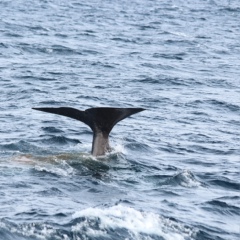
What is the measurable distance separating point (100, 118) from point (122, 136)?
386cm

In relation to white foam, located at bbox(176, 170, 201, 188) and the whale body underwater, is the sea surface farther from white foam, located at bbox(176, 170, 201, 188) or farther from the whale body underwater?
the whale body underwater

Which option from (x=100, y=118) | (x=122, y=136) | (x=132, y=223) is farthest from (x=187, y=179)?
(x=122, y=136)

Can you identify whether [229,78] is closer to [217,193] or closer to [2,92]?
[2,92]

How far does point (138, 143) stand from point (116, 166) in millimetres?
2912

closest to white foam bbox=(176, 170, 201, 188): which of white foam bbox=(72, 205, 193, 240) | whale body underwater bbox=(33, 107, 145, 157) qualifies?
whale body underwater bbox=(33, 107, 145, 157)

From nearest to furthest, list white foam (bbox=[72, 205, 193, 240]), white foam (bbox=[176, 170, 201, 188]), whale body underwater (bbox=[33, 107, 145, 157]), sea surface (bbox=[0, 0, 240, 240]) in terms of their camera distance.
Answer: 1. white foam (bbox=[72, 205, 193, 240])
2. sea surface (bbox=[0, 0, 240, 240])
3. white foam (bbox=[176, 170, 201, 188])
4. whale body underwater (bbox=[33, 107, 145, 157])

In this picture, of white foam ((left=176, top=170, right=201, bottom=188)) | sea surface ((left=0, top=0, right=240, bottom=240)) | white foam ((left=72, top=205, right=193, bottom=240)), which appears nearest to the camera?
white foam ((left=72, top=205, right=193, bottom=240))

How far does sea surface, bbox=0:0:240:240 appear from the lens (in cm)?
1515

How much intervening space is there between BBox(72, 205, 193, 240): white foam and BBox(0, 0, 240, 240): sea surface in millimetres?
20

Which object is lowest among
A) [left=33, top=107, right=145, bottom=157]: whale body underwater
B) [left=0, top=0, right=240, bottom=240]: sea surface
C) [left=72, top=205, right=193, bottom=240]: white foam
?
[left=0, top=0, right=240, bottom=240]: sea surface

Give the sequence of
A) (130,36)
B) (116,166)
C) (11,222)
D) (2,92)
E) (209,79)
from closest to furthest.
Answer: (11,222), (116,166), (2,92), (209,79), (130,36)

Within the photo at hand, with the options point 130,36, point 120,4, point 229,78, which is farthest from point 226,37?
point 120,4

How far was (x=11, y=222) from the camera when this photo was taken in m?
14.6

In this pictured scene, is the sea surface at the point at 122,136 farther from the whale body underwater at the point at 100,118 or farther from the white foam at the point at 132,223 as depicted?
the whale body underwater at the point at 100,118
